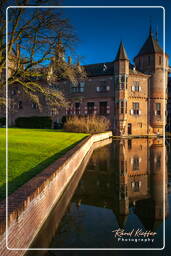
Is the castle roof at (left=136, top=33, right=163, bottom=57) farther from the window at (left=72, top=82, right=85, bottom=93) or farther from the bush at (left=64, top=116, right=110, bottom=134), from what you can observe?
the bush at (left=64, top=116, right=110, bottom=134)

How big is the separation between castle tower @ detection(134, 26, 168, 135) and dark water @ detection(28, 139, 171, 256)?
26.6 metres

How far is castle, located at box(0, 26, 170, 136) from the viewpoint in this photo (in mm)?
32594

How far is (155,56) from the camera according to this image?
3472 centimetres

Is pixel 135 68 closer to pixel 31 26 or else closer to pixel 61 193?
pixel 31 26

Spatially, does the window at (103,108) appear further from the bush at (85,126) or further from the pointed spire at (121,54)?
the pointed spire at (121,54)

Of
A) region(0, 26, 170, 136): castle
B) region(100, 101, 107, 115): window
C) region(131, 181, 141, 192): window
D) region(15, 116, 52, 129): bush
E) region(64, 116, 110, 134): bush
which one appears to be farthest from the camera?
region(15, 116, 52, 129): bush

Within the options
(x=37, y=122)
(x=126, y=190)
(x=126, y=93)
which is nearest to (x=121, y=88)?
(x=126, y=93)

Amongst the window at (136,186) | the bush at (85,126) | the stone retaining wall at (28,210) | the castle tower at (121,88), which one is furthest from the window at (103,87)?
the stone retaining wall at (28,210)

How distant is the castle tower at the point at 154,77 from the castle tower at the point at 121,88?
5.56 metres

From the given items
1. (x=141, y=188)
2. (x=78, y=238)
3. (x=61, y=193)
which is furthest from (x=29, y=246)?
(x=141, y=188)

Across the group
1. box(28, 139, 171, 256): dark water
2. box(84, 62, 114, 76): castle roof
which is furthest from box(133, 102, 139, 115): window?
box(28, 139, 171, 256): dark water

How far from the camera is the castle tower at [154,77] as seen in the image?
1378 inches

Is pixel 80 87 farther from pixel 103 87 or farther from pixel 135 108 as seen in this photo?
pixel 135 108

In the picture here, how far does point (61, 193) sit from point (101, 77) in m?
29.7
